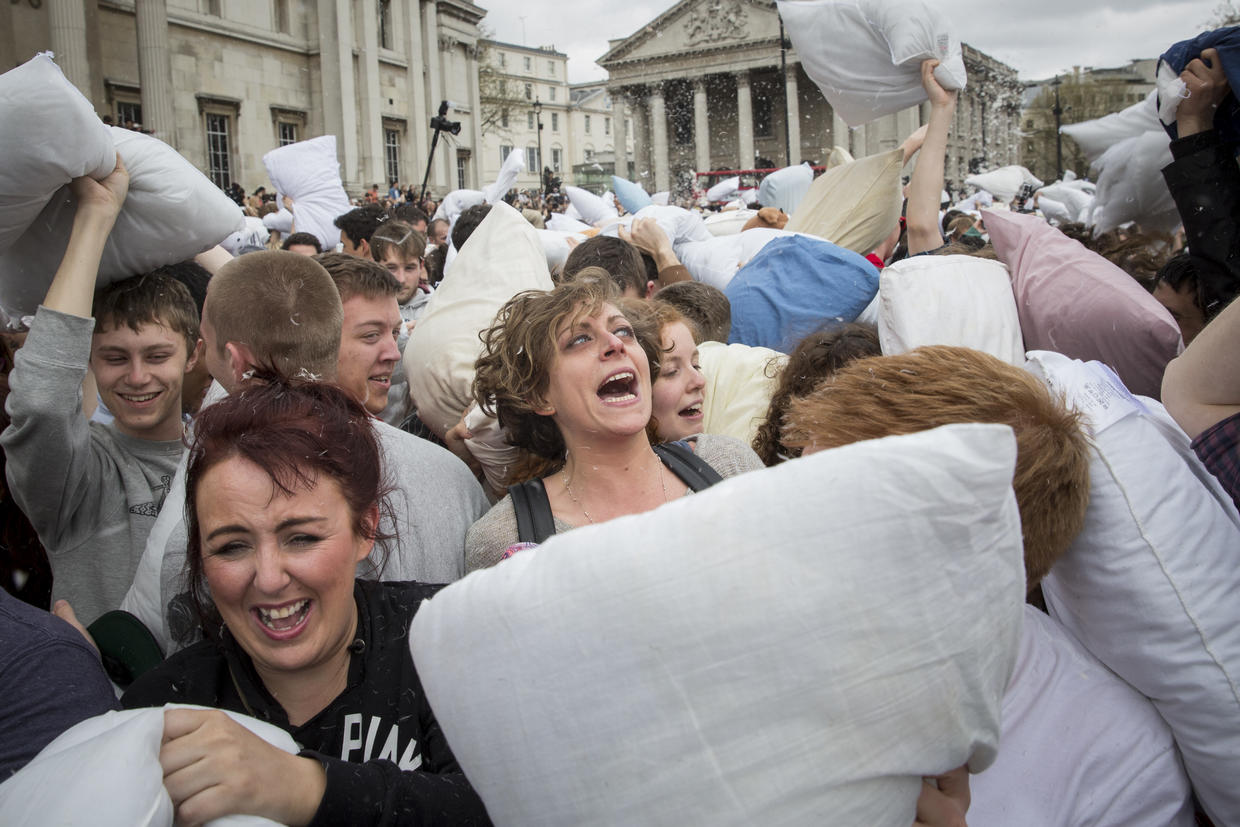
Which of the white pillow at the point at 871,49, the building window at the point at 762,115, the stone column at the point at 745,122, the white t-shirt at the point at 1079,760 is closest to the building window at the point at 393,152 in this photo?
the white pillow at the point at 871,49

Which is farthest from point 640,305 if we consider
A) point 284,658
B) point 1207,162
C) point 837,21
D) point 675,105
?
point 675,105

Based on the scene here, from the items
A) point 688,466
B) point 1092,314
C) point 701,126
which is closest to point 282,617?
point 688,466

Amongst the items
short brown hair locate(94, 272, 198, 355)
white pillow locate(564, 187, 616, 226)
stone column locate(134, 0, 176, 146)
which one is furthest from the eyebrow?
stone column locate(134, 0, 176, 146)

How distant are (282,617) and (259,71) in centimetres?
2843

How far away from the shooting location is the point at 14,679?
125cm

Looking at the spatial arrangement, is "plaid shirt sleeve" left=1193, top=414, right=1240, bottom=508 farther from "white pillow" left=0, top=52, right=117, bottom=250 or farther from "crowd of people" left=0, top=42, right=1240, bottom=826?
"white pillow" left=0, top=52, right=117, bottom=250

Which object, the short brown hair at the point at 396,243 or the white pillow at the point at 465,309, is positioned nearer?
the white pillow at the point at 465,309

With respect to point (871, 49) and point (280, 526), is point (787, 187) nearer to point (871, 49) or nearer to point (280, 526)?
point (871, 49)

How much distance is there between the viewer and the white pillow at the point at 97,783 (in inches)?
36.5

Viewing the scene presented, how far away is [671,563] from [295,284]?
63.7 inches

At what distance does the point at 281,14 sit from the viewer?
86.4 feet

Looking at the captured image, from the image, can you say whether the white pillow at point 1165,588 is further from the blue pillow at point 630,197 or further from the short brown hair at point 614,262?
the blue pillow at point 630,197

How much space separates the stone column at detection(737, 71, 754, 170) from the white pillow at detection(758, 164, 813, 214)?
55.8 meters

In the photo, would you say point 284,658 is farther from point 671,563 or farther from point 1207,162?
point 1207,162
